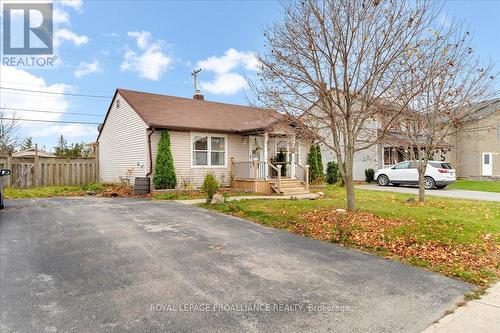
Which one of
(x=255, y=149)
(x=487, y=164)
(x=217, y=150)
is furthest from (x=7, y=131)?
(x=487, y=164)

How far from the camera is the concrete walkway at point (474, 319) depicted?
2932mm

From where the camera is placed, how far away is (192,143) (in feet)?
49.9

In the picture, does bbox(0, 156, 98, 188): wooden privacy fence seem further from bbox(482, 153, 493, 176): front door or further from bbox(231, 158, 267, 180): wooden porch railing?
bbox(482, 153, 493, 176): front door

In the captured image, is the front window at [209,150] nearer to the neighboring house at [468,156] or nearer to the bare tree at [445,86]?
the bare tree at [445,86]

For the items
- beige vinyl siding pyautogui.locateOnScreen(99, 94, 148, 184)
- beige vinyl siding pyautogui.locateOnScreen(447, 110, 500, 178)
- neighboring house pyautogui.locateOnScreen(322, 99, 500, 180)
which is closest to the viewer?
beige vinyl siding pyautogui.locateOnScreen(99, 94, 148, 184)

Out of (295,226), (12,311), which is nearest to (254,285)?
(12,311)

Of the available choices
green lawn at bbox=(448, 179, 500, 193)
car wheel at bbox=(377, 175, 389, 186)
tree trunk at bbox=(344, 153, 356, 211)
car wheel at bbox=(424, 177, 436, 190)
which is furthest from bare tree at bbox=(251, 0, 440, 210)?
green lawn at bbox=(448, 179, 500, 193)

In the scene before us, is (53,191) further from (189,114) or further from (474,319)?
(474,319)

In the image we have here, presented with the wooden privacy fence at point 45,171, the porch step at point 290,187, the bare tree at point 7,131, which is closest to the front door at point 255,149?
the porch step at point 290,187

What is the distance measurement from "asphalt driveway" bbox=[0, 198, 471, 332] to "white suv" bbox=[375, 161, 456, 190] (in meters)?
14.1

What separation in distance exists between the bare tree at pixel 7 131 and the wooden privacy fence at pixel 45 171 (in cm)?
1601

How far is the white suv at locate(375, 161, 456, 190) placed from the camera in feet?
58.5

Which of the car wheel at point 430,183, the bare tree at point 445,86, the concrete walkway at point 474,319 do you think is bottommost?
the concrete walkway at point 474,319

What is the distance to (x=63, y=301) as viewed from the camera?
337 centimetres
